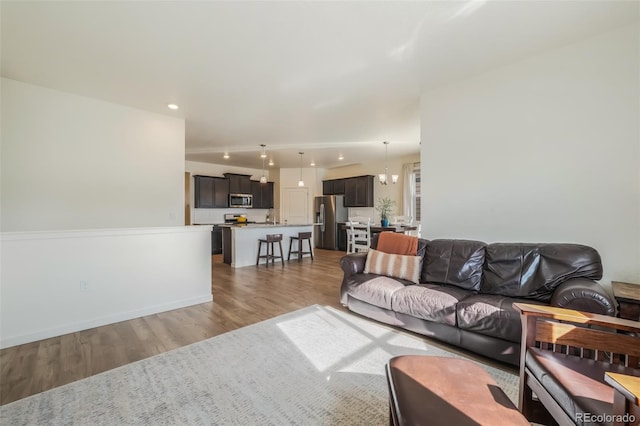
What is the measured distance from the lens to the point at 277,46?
7.77 ft

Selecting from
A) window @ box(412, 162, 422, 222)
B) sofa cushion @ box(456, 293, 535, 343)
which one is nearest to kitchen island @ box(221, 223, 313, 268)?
window @ box(412, 162, 422, 222)

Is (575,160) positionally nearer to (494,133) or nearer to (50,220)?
(494,133)

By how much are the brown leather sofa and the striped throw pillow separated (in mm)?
73

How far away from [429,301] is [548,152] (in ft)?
6.18

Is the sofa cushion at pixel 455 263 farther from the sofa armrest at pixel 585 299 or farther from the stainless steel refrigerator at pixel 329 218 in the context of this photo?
the stainless steel refrigerator at pixel 329 218

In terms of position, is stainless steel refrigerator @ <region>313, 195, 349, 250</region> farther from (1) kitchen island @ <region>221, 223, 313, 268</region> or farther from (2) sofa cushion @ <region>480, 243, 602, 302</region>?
(2) sofa cushion @ <region>480, 243, 602, 302</region>

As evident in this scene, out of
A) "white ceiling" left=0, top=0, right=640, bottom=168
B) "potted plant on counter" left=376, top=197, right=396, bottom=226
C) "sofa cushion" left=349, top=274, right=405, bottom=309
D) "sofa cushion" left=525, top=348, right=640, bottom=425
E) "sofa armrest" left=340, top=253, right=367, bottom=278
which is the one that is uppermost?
"white ceiling" left=0, top=0, right=640, bottom=168

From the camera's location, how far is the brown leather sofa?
1.95m

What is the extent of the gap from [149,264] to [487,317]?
139 inches

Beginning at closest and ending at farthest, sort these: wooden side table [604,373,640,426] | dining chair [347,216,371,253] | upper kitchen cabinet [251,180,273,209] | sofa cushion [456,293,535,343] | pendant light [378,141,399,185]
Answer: wooden side table [604,373,640,426]
sofa cushion [456,293,535,343]
dining chair [347,216,371,253]
pendant light [378,141,399,185]
upper kitchen cabinet [251,180,273,209]

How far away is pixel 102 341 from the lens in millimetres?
2439

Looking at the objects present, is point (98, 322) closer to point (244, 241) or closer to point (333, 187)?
point (244, 241)

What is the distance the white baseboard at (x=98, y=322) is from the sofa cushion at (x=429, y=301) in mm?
2507

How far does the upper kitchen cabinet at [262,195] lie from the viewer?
8656mm
